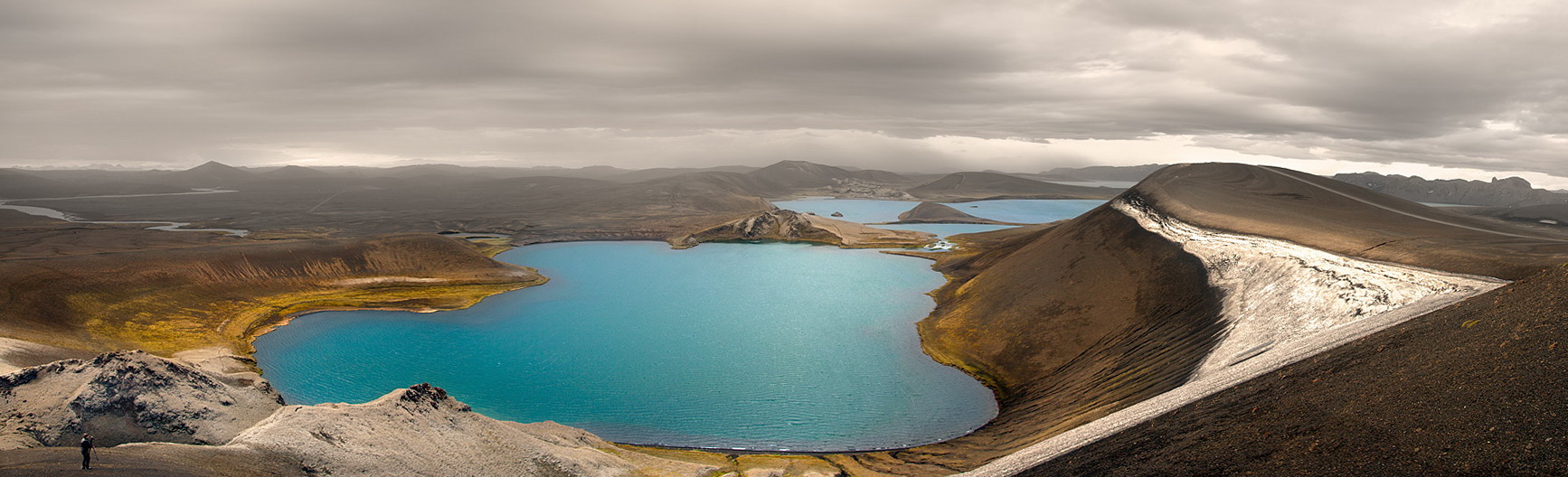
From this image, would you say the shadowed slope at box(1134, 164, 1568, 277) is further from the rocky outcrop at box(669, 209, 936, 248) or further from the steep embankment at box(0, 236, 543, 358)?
the steep embankment at box(0, 236, 543, 358)

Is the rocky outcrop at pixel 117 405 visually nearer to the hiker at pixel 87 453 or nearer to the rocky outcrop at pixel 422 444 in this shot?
the rocky outcrop at pixel 422 444

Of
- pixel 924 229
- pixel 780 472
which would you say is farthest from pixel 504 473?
pixel 924 229

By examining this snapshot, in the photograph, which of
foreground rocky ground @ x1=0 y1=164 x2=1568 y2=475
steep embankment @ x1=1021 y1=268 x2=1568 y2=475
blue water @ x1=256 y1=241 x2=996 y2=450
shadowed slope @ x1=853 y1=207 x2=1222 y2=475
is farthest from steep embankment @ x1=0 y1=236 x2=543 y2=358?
steep embankment @ x1=1021 y1=268 x2=1568 y2=475

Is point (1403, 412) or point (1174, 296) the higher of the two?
point (1403, 412)

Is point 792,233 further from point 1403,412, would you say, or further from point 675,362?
point 1403,412

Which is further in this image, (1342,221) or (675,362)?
(1342,221)

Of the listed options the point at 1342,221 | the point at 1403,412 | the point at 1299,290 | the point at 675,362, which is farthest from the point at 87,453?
the point at 1342,221
